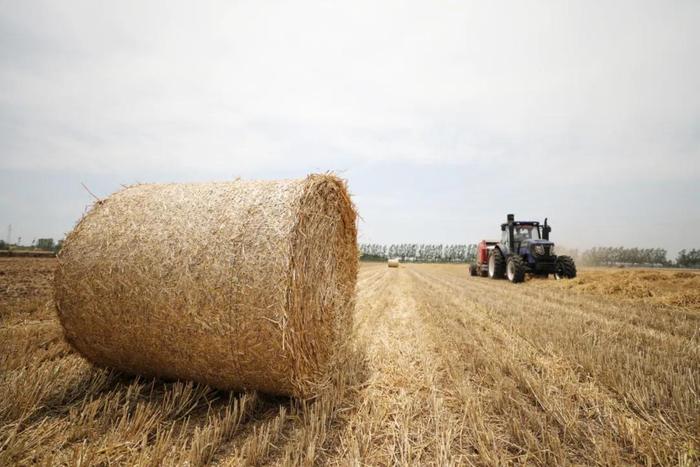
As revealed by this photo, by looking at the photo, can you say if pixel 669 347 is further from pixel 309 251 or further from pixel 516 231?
pixel 516 231

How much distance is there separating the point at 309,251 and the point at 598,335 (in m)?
4.04

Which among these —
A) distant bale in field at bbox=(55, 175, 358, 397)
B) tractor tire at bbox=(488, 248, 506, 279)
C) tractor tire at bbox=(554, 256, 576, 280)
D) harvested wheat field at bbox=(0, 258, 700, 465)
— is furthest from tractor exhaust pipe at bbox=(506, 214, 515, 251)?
distant bale in field at bbox=(55, 175, 358, 397)

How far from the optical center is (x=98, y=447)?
219 centimetres

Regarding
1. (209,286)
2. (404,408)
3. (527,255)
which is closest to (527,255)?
(527,255)

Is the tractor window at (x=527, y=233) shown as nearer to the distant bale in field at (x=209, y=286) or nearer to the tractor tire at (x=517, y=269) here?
the tractor tire at (x=517, y=269)

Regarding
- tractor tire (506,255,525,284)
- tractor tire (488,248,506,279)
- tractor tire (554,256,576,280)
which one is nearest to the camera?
tractor tire (554,256,576,280)

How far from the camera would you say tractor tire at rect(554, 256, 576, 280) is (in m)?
12.6

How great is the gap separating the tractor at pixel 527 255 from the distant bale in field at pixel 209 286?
1139cm

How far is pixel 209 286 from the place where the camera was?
2809 millimetres

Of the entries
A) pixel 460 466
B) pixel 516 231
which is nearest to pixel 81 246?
pixel 460 466

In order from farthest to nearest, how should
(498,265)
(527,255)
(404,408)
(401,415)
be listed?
1. (498,265)
2. (527,255)
3. (404,408)
4. (401,415)

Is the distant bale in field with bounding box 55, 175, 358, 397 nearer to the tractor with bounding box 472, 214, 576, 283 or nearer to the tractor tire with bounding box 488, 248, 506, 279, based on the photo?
the tractor with bounding box 472, 214, 576, 283

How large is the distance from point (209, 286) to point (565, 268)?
43.0 ft

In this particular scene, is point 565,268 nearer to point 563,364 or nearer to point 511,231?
point 511,231
